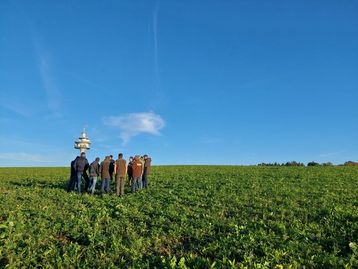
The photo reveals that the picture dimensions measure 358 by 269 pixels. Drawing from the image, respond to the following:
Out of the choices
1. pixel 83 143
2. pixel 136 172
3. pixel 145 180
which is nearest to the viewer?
pixel 136 172

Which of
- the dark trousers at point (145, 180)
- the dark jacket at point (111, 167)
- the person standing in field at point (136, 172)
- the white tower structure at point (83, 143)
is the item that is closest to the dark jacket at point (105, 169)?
the dark jacket at point (111, 167)

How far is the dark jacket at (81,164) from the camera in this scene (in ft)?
77.6

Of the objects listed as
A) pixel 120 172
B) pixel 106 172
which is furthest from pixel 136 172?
pixel 106 172

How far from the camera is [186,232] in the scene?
1295 centimetres

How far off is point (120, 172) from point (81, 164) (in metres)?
2.77

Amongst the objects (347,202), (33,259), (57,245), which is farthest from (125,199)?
(347,202)

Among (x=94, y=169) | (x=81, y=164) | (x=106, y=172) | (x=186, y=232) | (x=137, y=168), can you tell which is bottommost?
(x=186, y=232)

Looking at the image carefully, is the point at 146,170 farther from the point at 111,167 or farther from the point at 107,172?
the point at 107,172

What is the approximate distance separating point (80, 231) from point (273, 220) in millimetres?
6994

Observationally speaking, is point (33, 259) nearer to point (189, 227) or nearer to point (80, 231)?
point (80, 231)

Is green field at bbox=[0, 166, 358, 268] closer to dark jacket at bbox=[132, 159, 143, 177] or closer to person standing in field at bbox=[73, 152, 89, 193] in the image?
person standing in field at bbox=[73, 152, 89, 193]

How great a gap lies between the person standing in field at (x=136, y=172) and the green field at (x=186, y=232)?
4720mm

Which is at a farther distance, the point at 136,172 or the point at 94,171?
the point at 136,172

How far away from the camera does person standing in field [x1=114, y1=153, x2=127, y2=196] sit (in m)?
22.7
